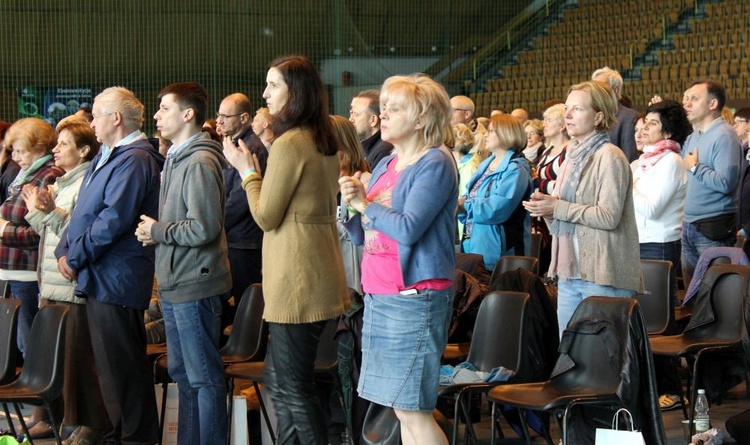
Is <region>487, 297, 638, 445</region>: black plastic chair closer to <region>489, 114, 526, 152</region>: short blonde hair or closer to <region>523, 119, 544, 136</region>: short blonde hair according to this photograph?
<region>489, 114, 526, 152</region>: short blonde hair

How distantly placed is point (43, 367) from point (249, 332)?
871 mm

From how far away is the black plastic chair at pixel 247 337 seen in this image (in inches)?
171

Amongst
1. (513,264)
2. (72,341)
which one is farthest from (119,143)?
(513,264)

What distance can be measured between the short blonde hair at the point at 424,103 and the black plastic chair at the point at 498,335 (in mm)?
1069

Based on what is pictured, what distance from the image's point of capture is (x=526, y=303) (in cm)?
384

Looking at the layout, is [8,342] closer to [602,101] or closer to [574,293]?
[574,293]

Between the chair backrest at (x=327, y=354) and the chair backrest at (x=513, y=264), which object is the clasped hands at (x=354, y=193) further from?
the chair backrest at (x=513, y=264)

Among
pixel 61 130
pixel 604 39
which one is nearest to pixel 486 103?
pixel 604 39

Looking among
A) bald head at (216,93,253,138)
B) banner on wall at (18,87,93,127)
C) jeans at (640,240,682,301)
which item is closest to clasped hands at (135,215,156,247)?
bald head at (216,93,253,138)

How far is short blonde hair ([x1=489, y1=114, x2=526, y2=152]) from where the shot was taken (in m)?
5.09

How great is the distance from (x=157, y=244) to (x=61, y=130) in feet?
4.06

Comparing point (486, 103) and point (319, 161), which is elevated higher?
point (486, 103)

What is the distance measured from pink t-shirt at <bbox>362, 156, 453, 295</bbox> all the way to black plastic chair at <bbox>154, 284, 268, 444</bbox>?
1.43 meters

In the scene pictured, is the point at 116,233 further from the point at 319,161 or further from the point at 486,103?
the point at 486,103
